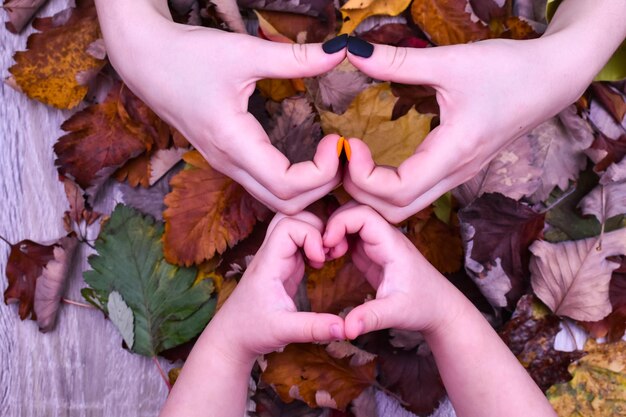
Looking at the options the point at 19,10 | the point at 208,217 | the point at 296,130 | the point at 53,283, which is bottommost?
the point at 53,283

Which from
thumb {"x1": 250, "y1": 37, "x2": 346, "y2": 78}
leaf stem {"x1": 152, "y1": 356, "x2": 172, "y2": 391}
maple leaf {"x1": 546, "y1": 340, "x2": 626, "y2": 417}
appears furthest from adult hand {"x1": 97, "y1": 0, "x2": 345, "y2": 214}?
maple leaf {"x1": 546, "y1": 340, "x2": 626, "y2": 417}

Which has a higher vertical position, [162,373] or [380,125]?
[380,125]

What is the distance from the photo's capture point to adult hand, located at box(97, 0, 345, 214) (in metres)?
0.68

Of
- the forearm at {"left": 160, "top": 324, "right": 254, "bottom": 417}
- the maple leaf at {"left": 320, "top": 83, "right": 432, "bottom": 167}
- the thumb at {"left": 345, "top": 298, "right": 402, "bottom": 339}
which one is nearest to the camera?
the thumb at {"left": 345, "top": 298, "right": 402, "bottom": 339}

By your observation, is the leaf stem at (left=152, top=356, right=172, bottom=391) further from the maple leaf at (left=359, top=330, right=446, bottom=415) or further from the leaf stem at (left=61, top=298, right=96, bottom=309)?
the maple leaf at (left=359, top=330, right=446, bottom=415)

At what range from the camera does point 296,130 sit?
0.90 meters

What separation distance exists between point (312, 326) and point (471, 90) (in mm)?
313

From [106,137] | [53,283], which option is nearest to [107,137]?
[106,137]

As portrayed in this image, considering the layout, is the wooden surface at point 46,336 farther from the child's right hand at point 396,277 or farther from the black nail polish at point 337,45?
the black nail polish at point 337,45

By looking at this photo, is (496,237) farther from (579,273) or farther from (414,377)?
(414,377)

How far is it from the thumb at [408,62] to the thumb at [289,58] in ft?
0.10

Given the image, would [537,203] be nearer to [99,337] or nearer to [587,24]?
[587,24]

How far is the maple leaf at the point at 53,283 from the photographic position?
95cm

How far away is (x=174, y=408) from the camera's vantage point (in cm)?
75
